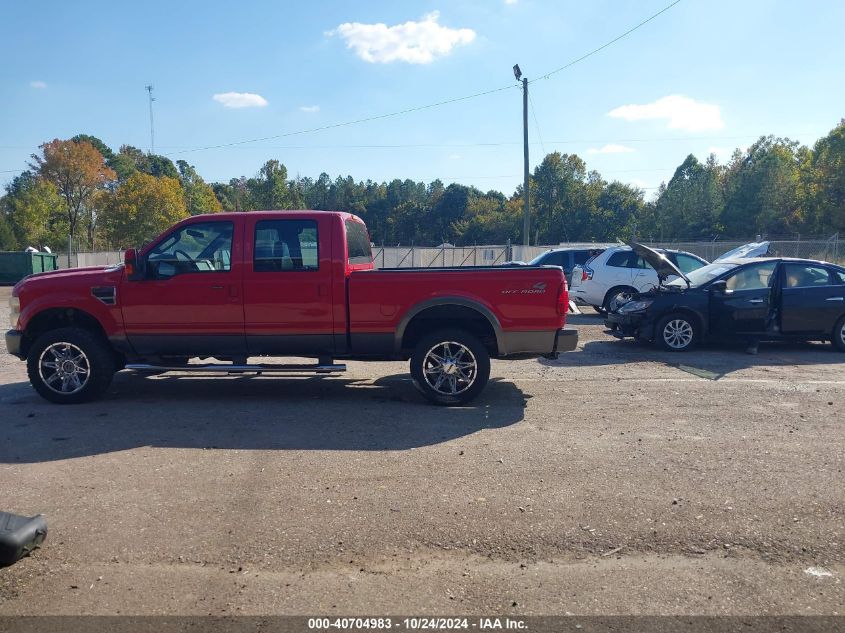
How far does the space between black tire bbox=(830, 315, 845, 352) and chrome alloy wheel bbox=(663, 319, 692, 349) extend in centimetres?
231

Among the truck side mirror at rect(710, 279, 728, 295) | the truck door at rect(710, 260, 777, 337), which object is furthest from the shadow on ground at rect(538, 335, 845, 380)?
the truck side mirror at rect(710, 279, 728, 295)

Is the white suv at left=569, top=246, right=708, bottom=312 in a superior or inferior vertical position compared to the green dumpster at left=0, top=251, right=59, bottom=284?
inferior

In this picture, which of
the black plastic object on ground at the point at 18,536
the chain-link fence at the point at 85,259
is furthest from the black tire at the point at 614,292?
the chain-link fence at the point at 85,259

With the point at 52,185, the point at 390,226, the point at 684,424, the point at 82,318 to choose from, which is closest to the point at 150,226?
the point at 52,185

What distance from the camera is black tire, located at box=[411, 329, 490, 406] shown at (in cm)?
720

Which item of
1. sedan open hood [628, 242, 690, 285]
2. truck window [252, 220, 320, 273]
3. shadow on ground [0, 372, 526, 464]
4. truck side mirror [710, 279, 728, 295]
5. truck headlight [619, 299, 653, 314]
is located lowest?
shadow on ground [0, 372, 526, 464]

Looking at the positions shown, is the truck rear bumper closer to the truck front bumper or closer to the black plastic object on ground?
the black plastic object on ground

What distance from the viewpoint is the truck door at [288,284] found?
720cm

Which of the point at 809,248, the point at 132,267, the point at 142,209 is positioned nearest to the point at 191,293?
the point at 132,267

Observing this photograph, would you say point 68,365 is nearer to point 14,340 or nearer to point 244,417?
point 14,340

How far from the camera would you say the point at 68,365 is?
24.0 ft

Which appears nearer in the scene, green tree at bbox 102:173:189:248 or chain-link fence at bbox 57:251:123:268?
chain-link fence at bbox 57:251:123:268

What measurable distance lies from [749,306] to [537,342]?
17.3 feet

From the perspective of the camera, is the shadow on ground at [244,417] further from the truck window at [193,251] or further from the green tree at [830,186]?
the green tree at [830,186]
